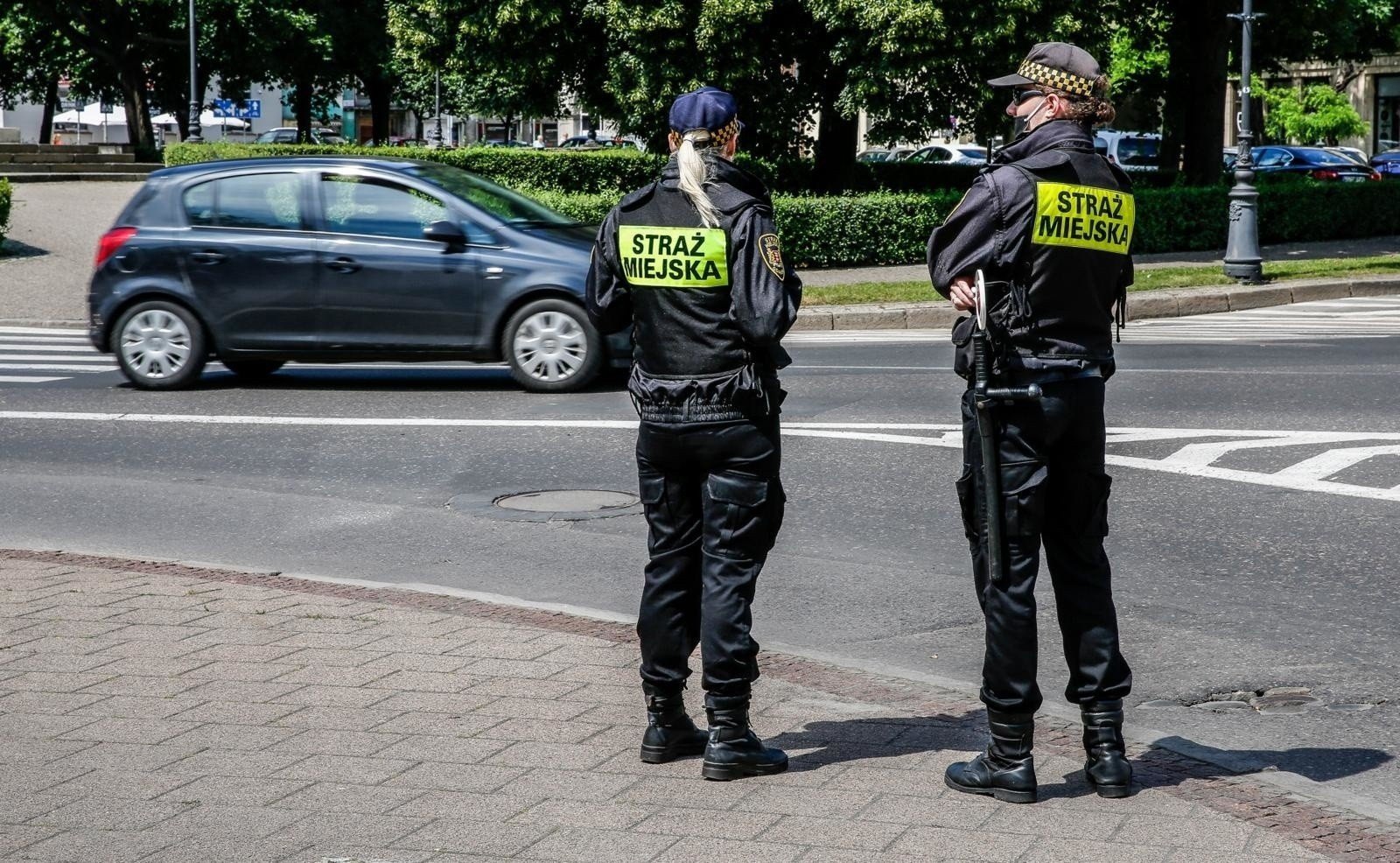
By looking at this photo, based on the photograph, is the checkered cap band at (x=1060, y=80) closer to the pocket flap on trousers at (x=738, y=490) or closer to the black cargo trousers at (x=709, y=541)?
the black cargo trousers at (x=709, y=541)

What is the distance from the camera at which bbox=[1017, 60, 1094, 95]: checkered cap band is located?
14.7ft

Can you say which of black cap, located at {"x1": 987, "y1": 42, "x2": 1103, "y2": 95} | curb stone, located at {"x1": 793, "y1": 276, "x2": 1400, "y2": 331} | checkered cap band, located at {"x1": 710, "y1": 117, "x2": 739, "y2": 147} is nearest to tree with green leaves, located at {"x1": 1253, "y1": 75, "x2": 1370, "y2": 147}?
curb stone, located at {"x1": 793, "y1": 276, "x2": 1400, "y2": 331}

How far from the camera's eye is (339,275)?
12445 mm

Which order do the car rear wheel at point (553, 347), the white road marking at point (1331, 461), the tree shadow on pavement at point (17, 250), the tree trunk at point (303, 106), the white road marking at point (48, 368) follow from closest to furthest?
the white road marking at point (1331, 461) → the car rear wheel at point (553, 347) → the white road marking at point (48, 368) → the tree shadow on pavement at point (17, 250) → the tree trunk at point (303, 106)


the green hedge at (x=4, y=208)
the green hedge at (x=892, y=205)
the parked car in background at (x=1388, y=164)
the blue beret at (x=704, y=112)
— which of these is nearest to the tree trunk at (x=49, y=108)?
the green hedge at (x=892, y=205)

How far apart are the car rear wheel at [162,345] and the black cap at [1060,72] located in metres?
9.39

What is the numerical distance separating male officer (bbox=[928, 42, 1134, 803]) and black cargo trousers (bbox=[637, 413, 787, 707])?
56 cm

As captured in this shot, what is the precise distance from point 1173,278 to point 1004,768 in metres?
17.1

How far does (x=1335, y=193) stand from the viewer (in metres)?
27.4

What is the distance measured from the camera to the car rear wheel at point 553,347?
40.1ft

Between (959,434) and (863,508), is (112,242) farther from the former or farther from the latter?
(863,508)

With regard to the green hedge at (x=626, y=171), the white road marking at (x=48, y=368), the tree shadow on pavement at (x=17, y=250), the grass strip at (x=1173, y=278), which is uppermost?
the green hedge at (x=626, y=171)

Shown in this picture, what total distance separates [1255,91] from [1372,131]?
13.5 metres

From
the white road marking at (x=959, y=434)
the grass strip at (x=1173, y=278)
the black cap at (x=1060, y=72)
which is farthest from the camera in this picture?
the grass strip at (x=1173, y=278)
